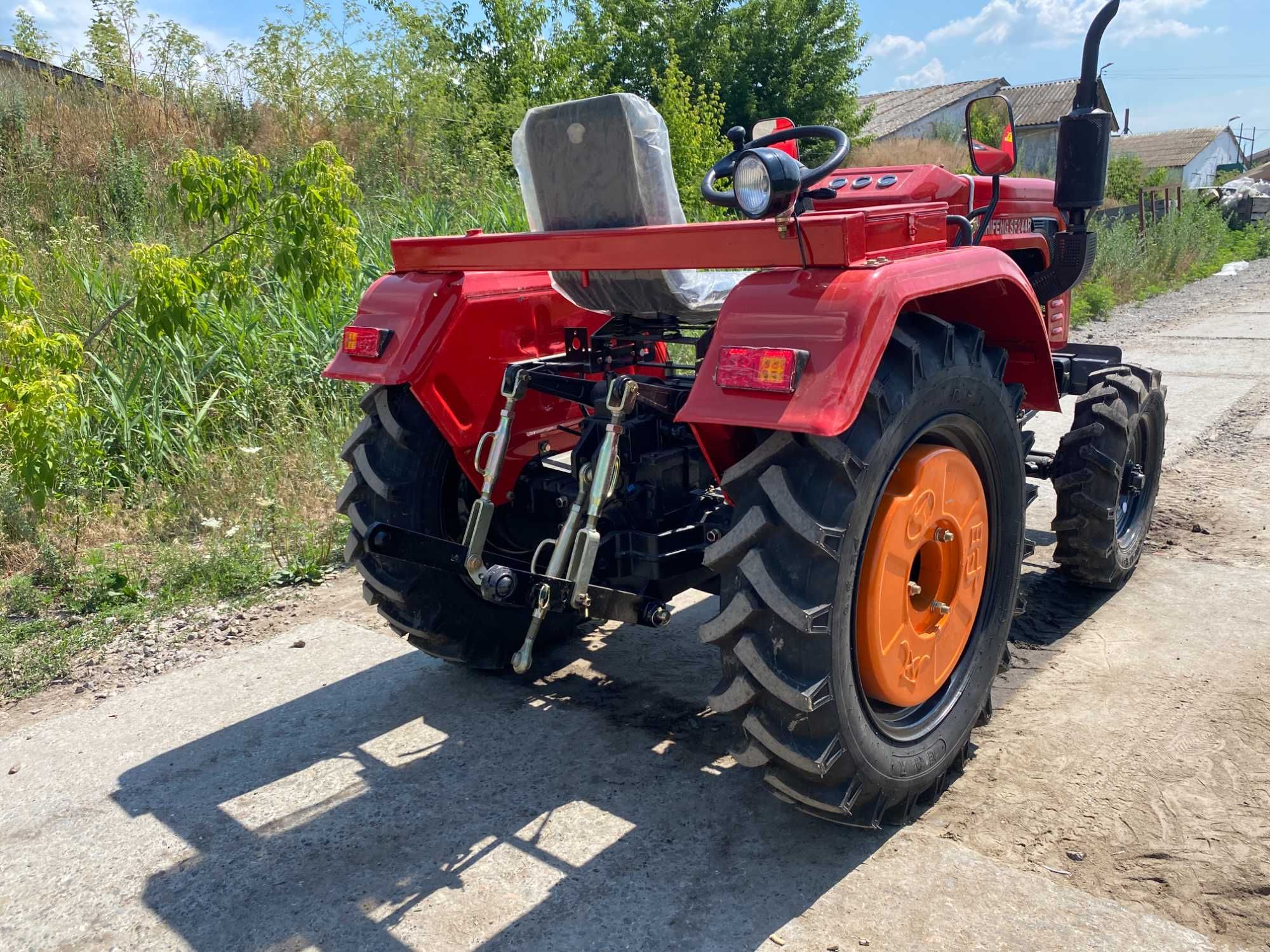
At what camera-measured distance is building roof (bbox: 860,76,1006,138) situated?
131ft

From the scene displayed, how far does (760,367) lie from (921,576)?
0.91 m

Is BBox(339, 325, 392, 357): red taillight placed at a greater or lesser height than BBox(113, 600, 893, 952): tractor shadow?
greater

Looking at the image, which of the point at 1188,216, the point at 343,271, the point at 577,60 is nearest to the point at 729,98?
the point at 577,60

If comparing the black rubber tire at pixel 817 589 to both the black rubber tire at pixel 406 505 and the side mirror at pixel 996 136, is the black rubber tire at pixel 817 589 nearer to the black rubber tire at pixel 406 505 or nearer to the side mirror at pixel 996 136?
the black rubber tire at pixel 406 505

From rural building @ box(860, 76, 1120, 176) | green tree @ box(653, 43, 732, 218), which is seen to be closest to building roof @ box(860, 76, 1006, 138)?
rural building @ box(860, 76, 1120, 176)

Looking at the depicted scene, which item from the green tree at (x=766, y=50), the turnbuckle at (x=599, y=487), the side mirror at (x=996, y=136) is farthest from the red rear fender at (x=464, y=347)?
the green tree at (x=766, y=50)

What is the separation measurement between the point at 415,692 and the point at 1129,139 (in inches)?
2317

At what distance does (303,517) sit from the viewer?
5.16 m

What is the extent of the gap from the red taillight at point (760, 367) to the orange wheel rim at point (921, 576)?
50 cm

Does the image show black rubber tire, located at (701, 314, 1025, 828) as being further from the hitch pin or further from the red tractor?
the hitch pin

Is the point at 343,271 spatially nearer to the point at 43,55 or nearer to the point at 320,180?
the point at 320,180

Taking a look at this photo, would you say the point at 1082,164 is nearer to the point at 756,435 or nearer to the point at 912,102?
the point at 756,435

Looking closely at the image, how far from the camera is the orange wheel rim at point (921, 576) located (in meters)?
2.47

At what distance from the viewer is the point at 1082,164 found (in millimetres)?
3855
